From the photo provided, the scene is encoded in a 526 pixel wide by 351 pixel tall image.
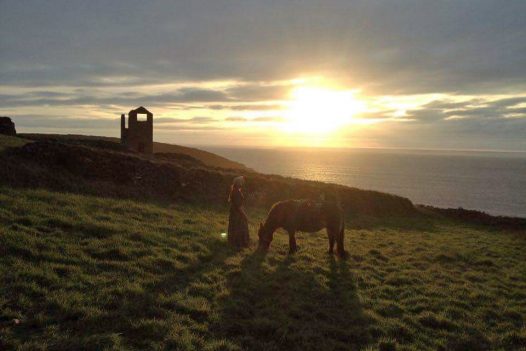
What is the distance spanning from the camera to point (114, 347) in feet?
21.8

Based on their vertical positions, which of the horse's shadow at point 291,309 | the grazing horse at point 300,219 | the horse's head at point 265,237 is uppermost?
the grazing horse at point 300,219

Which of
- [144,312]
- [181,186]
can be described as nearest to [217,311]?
[144,312]

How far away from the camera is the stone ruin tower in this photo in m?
40.2

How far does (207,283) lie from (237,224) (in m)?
4.48

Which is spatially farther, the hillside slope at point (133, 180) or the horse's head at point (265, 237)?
the hillside slope at point (133, 180)

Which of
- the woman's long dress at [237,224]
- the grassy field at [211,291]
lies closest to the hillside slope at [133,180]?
the grassy field at [211,291]

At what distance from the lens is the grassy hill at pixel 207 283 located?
7.70 meters

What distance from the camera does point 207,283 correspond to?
1065 cm

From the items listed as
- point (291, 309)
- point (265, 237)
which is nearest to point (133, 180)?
point (265, 237)

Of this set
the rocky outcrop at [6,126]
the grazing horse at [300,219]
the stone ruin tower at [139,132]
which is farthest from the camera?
the stone ruin tower at [139,132]

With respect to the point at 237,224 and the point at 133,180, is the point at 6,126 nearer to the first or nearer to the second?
the point at 133,180

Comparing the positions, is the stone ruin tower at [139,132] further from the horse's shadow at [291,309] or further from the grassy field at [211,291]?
the horse's shadow at [291,309]

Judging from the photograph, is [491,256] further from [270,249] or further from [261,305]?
[261,305]

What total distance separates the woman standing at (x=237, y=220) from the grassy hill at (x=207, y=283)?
81 centimetres
